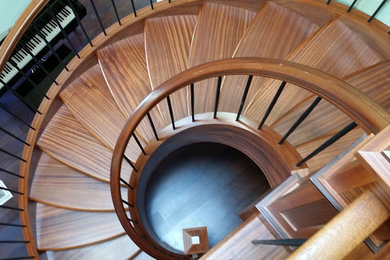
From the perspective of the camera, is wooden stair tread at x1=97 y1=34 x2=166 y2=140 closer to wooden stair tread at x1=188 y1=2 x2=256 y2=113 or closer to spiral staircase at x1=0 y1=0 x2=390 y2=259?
spiral staircase at x1=0 y1=0 x2=390 y2=259

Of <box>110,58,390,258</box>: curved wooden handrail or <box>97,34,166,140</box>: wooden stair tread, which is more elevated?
<box>97,34,166,140</box>: wooden stair tread

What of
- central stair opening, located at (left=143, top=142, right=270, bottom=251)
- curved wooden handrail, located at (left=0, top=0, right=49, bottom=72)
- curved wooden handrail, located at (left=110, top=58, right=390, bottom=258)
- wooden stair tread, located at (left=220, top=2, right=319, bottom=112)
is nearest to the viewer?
curved wooden handrail, located at (left=110, top=58, right=390, bottom=258)

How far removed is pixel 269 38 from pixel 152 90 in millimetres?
1215

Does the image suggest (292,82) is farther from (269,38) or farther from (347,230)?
(269,38)

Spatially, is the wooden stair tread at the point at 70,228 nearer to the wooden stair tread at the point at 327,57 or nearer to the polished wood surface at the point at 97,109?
the polished wood surface at the point at 97,109

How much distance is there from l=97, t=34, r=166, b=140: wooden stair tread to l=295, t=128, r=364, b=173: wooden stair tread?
129 cm

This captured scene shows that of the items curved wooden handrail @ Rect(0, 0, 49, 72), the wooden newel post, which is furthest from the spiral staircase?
the wooden newel post

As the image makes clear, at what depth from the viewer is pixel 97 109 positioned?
300cm

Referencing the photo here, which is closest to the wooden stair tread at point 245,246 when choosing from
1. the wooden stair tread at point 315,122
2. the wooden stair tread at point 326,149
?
the wooden stair tread at point 326,149

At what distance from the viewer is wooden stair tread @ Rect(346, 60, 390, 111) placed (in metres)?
2.18

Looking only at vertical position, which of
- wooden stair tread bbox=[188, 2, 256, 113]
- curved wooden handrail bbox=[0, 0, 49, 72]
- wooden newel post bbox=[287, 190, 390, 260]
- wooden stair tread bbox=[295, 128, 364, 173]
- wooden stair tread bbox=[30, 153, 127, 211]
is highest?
curved wooden handrail bbox=[0, 0, 49, 72]

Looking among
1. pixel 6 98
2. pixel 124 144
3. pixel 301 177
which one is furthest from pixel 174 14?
pixel 6 98

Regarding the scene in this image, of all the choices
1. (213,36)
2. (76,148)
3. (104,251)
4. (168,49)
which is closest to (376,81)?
(213,36)

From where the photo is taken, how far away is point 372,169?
0.86 m
